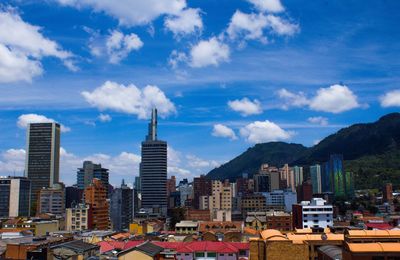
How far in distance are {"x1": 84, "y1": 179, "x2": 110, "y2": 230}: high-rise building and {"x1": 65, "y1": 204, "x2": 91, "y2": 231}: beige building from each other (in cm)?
459

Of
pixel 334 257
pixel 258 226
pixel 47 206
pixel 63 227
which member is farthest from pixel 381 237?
pixel 47 206

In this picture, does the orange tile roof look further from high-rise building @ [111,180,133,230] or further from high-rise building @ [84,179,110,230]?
high-rise building @ [111,180,133,230]

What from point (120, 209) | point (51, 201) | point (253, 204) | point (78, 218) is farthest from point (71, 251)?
point (51, 201)

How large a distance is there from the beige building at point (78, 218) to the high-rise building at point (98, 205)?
15.1ft

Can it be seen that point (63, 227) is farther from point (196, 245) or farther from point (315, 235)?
point (315, 235)

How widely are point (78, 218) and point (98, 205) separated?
43.7 feet

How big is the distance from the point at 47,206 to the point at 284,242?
6318 inches

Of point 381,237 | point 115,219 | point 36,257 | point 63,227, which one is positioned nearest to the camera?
point 381,237

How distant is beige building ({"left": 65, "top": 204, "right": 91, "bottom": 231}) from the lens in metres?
132

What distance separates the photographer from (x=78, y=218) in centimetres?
13312

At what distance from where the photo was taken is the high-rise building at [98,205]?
140500 millimetres

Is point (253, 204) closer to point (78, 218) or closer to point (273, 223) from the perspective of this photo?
point (273, 223)

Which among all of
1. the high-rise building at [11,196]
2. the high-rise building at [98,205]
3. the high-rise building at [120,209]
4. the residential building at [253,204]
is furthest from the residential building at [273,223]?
the high-rise building at [11,196]

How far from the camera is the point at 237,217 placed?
180 m
